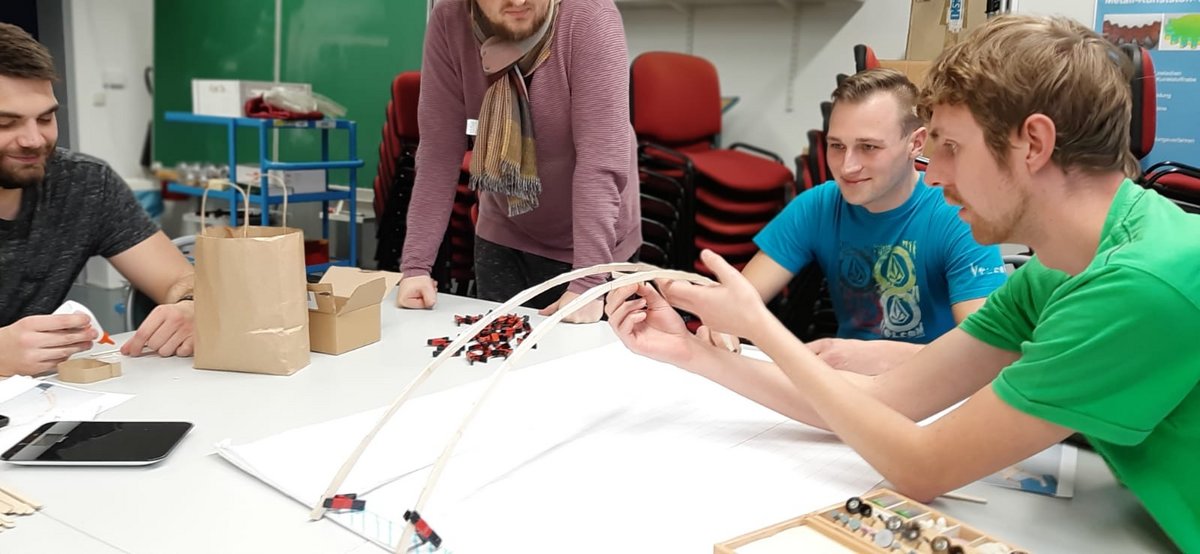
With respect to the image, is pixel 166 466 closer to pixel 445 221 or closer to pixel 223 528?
pixel 223 528

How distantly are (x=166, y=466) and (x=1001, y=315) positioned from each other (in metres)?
1.03

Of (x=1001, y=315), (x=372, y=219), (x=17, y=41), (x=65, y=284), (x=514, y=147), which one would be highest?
(x=17, y=41)

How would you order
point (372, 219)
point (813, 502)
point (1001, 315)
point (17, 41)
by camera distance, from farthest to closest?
point (372, 219) → point (17, 41) → point (1001, 315) → point (813, 502)

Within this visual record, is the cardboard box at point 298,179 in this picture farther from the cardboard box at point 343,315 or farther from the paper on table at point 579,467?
the paper on table at point 579,467

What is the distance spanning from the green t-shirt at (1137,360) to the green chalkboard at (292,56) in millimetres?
4162

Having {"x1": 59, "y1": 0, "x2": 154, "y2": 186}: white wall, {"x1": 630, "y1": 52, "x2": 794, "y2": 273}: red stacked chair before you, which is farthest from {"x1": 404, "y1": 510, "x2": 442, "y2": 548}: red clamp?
{"x1": 59, "y1": 0, "x2": 154, "y2": 186}: white wall

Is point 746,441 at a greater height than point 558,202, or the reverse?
point 558,202

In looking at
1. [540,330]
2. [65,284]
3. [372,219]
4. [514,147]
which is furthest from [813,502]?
[372,219]

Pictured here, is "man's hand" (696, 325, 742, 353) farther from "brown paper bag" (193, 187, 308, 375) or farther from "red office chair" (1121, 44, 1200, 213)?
"red office chair" (1121, 44, 1200, 213)

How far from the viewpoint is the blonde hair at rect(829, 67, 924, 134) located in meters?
1.81

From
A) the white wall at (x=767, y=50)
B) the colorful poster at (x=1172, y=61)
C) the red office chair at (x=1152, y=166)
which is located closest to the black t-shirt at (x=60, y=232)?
the red office chair at (x=1152, y=166)

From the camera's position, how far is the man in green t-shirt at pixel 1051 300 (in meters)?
0.78

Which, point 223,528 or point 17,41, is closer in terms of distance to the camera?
point 223,528

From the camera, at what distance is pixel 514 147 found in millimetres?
1833
